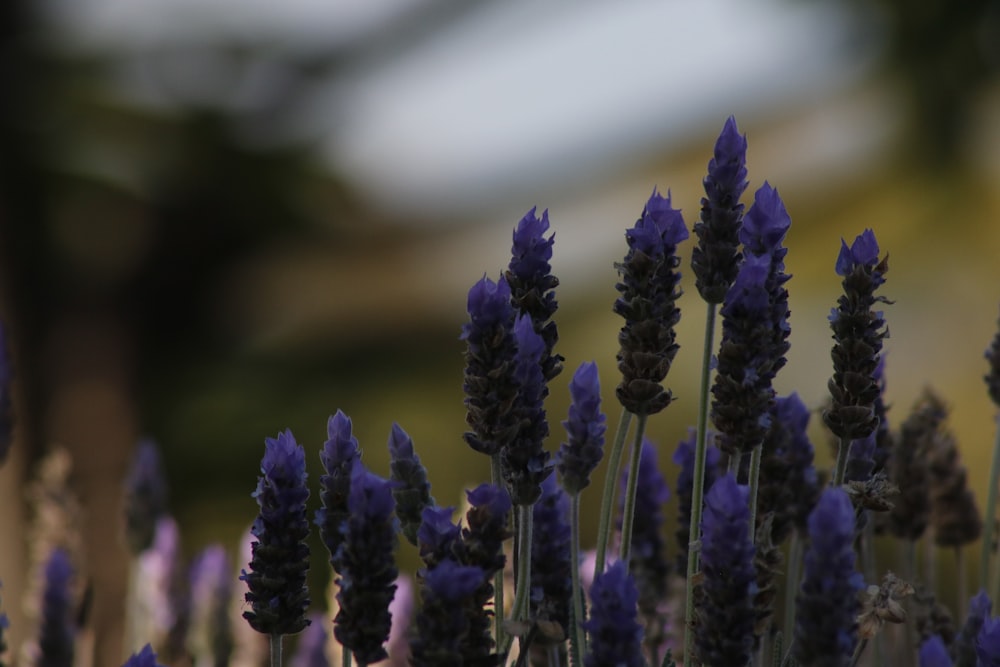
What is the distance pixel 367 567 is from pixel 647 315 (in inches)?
13.8

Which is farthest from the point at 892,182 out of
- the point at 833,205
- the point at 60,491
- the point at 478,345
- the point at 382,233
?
the point at 478,345

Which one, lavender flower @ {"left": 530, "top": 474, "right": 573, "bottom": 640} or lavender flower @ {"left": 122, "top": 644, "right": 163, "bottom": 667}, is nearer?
lavender flower @ {"left": 122, "top": 644, "right": 163, "bottom": 667}

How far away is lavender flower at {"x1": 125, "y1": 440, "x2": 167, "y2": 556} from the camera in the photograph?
6.32ft

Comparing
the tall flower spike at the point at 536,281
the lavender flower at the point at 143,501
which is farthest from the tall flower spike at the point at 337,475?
the lavender flower at the point at 143,501

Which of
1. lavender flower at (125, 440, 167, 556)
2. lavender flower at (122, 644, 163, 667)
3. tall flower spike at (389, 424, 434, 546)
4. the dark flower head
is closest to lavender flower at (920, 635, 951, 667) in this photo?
the dark flower head

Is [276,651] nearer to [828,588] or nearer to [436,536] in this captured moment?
[436,536]

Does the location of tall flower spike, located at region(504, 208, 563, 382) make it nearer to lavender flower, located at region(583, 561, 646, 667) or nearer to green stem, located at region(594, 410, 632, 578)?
green stem, located at region(594, 410, 632, 578)

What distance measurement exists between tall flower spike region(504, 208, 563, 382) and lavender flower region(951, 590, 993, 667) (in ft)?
1.88

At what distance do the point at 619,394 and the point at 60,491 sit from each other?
1.23m

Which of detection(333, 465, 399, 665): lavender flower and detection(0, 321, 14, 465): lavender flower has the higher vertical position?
detection(0, 321, 14, 465): lavender flower

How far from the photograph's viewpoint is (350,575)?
83 centimetres

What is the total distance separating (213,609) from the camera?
1807 mm

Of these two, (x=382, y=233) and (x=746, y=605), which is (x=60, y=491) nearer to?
(x=746, y=605)

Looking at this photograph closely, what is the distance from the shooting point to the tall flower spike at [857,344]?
97 cm
